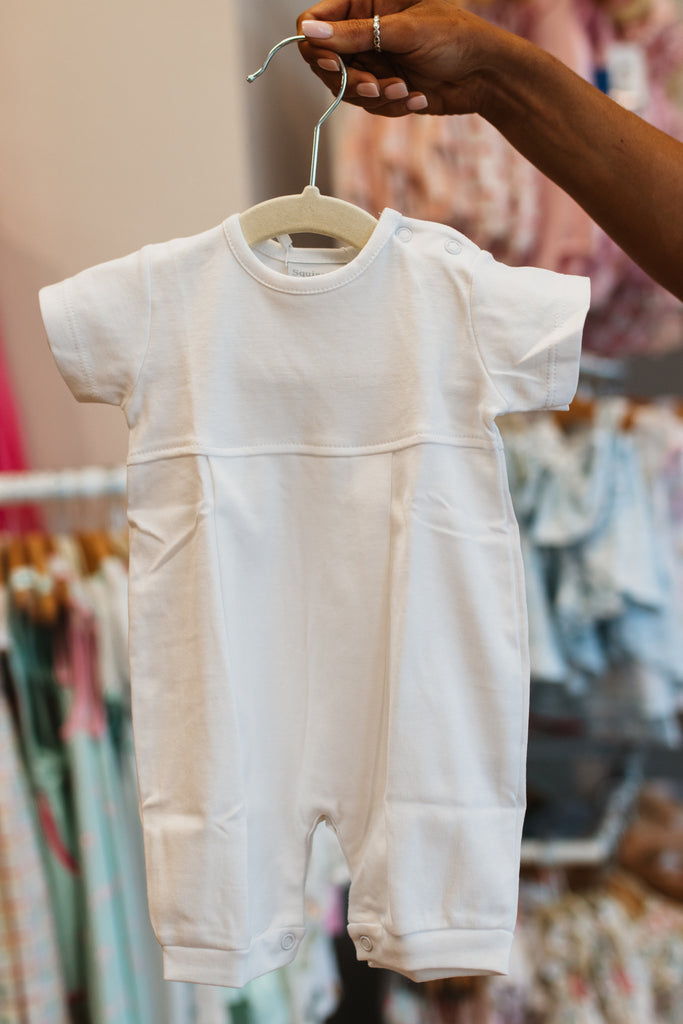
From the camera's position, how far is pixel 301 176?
1.44 m

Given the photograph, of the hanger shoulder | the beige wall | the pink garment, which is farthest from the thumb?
the pink garment

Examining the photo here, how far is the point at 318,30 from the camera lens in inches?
23.2

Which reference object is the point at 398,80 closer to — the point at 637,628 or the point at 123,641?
the point at 123,641

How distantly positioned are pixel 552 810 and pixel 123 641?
1.05 metres

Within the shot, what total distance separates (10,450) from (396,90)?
2.94 ft

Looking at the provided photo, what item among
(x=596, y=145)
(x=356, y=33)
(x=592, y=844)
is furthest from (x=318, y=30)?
(x=592, y=844)

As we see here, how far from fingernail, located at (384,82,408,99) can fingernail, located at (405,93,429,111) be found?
0.01 m

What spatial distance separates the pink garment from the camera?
4.18 feet

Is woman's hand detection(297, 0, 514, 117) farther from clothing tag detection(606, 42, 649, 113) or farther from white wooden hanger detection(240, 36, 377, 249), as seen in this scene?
clothing tag detection(606, 42, 649, 113)

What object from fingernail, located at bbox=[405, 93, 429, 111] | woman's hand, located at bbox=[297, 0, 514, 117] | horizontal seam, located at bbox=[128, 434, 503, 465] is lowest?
horizontal seam, located at bbox=[128, 434, 503, 465]

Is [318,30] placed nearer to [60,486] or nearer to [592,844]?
[60,486]

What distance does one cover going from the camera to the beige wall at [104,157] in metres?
1.22

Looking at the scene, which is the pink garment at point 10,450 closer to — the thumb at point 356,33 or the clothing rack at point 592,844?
the thumb at point 356,33

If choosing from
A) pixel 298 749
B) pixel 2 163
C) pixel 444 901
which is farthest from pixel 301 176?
pixel 444 901
